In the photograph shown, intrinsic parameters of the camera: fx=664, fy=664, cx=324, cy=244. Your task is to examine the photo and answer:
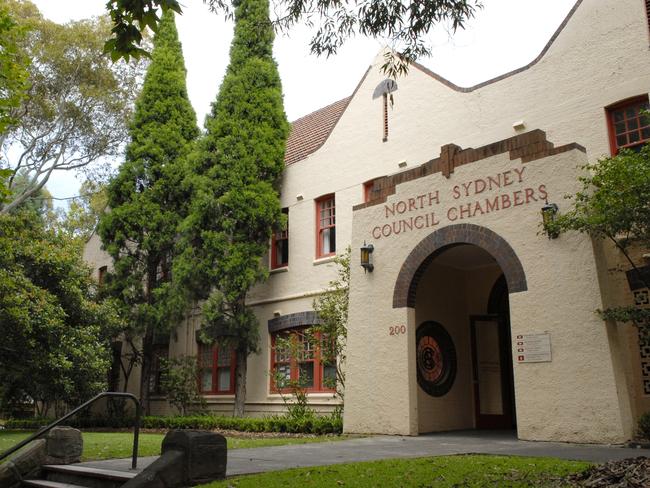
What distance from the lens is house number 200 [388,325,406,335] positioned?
1290cm

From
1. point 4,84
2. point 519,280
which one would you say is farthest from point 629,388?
point 4,84

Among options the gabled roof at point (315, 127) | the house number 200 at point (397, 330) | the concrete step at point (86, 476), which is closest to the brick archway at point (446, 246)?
the house number 200 at point (397, 330)

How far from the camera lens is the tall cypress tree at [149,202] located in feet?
66.9

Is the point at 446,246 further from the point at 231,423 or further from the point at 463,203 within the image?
the point at 231,423

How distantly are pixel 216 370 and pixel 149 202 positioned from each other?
5576 mm

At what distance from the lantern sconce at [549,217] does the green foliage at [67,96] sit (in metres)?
18.2

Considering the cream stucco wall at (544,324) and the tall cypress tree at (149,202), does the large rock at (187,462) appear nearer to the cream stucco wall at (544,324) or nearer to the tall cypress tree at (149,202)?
the cream stucco wall at (544,324)

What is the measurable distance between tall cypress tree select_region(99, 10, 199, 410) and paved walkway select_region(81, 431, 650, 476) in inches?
410

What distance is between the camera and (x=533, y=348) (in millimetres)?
10844

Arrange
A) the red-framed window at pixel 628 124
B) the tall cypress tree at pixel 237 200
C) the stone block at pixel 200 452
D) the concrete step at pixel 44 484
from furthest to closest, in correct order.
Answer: the tall cypress tree at pixel 237 200, the red-framed window at pixel 628 124, the concrete step at pixel 44 484, the stone block at pixel 200 452

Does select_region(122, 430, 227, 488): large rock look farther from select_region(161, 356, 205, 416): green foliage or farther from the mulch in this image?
select_region(161, 356, 205, 416): green foliage

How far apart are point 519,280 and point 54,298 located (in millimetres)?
11921

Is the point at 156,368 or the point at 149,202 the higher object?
the point at 149,202

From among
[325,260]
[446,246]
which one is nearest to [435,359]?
[446,246]
